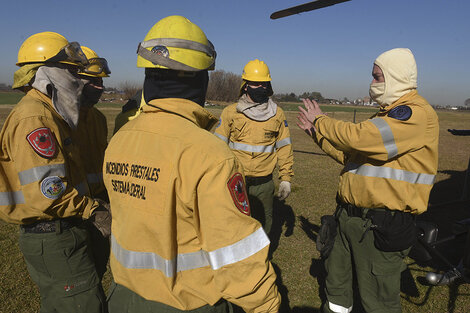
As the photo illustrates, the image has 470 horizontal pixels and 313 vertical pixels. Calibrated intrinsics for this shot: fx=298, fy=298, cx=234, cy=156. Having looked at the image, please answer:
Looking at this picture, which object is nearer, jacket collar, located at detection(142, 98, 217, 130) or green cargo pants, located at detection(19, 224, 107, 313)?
jacket collar, located at detection(142, 98, 217, 130)

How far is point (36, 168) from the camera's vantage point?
1963 millimetres

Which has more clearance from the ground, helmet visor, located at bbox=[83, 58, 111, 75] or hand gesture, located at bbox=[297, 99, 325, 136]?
helmet visor, located at bbox=[83, 58, 111, 75]

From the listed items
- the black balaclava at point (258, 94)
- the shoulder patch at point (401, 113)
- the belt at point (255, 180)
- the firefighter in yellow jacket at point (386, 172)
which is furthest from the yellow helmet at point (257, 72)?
the shoulder patch at point (401, 113)

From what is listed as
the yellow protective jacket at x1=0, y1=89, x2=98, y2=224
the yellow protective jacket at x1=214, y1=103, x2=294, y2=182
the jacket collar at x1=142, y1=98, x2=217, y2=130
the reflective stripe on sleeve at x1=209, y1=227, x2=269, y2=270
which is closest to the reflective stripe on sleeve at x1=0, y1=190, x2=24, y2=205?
the yellow protective jacket at x1=0, y1=89, x2=98, y2=224

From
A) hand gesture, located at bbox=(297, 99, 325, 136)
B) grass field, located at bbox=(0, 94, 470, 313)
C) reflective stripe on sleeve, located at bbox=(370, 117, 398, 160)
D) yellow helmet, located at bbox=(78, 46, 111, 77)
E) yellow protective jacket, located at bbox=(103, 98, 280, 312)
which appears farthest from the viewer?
grass field, located at bbox=(0, 94, 470, 313)

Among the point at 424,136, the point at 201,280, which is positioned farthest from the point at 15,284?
the point at 424,136

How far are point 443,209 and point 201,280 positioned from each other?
7144 millimetres

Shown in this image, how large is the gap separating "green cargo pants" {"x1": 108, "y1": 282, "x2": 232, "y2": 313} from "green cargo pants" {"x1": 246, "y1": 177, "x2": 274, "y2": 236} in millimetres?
2673

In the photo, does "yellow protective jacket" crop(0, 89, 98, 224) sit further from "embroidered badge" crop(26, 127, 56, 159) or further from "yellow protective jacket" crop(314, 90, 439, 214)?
"yellow protective jacket" crop(314, 90, 439, 214)

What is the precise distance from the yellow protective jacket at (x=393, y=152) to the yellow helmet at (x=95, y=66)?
85.5 inches

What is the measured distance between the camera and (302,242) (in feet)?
16.7

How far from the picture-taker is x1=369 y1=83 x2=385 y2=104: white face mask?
2.51 m

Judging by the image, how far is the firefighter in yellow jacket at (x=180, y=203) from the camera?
1212 mm

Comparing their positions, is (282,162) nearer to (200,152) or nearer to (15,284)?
(200,152)
